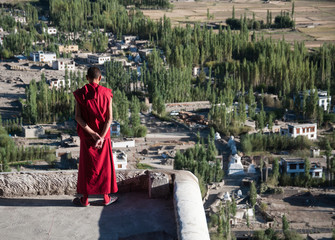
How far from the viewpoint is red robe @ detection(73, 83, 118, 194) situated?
3785 millimetres

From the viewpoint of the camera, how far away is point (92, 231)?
336 cm

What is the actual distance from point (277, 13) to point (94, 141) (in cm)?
5360

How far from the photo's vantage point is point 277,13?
55.5m

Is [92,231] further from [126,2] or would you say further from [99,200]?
[126,2]

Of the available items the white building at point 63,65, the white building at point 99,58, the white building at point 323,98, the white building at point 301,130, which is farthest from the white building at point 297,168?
the white building at point 99,58

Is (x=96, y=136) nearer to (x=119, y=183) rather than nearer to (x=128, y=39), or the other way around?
(x=119, y=183)

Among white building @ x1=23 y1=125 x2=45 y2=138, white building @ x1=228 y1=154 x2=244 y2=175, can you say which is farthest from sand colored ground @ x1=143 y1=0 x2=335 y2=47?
white building @ x1=228 y1=154 x2=244 y2=175

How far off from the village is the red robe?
10673 mm

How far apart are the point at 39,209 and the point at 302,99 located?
75.5ft

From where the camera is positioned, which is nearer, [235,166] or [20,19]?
[235,166]

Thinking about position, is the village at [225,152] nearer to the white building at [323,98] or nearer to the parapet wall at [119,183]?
the white building at [323,98]

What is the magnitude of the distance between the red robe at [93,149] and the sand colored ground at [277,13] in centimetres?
3846

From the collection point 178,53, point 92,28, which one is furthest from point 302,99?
point 92,28

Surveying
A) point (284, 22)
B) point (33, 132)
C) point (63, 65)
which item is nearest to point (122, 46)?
point (63, 65)
